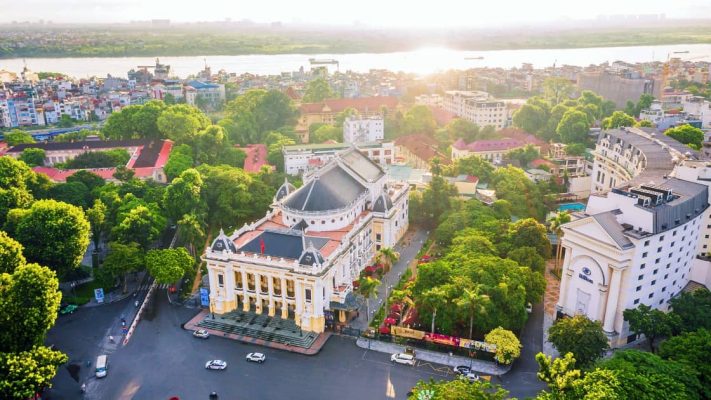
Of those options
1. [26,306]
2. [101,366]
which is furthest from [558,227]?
[26,306]

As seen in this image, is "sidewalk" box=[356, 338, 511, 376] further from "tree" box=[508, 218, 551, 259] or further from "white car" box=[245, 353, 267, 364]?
"tree" box=[508, 218, 551, 259]

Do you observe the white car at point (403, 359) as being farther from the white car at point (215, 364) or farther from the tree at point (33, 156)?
the tree at point (33, 156)

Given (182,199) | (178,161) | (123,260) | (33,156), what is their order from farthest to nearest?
(33,156) → (178,161) → (182,199) → (123,260)

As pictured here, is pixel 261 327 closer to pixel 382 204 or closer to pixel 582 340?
pixel 382 204

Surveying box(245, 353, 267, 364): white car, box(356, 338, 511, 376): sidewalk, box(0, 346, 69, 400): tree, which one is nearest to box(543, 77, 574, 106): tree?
box(356, 338, 511, 376): sidewalk

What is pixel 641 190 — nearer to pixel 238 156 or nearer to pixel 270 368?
pixel 270 368
